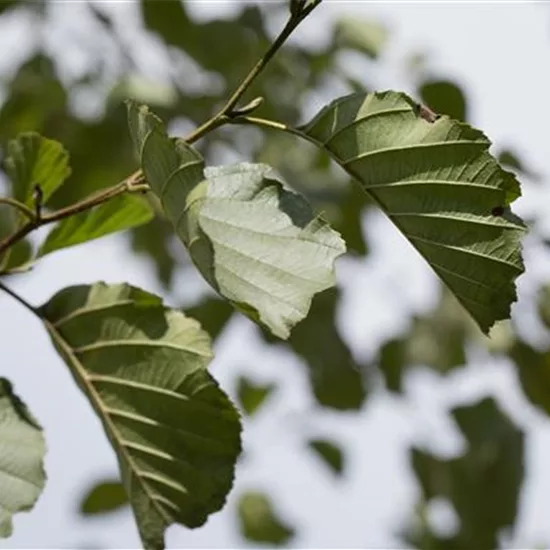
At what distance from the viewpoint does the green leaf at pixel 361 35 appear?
2.11 meters

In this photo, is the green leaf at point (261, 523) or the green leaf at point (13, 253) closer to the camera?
the green leaf at point (13, 253)

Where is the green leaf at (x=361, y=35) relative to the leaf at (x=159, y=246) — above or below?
above

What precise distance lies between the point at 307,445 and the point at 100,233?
1.63 m

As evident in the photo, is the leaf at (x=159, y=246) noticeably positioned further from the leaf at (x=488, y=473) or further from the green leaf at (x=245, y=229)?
the green leaf at (x=245, y=229)

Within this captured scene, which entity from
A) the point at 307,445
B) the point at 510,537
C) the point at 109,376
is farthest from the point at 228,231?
the point at 307,445

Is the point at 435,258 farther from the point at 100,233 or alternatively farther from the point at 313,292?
the point at 100,233

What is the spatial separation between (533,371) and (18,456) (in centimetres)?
106

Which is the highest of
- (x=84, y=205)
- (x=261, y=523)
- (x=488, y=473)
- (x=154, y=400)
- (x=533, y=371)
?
(x=84, y=205)

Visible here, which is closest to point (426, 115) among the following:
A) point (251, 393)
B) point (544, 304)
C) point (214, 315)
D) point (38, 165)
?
point (38, 165)

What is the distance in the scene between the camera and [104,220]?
0.88m

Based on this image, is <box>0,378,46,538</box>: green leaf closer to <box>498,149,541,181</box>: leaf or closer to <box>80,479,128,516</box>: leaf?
<box>498,149,541,181</box>: leaf

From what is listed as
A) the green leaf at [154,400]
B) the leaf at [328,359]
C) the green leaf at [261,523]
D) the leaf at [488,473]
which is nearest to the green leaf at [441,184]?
the green leaf at [154,400]

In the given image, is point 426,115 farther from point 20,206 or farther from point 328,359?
point 328,359

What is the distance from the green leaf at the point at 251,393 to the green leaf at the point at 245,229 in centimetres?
171
